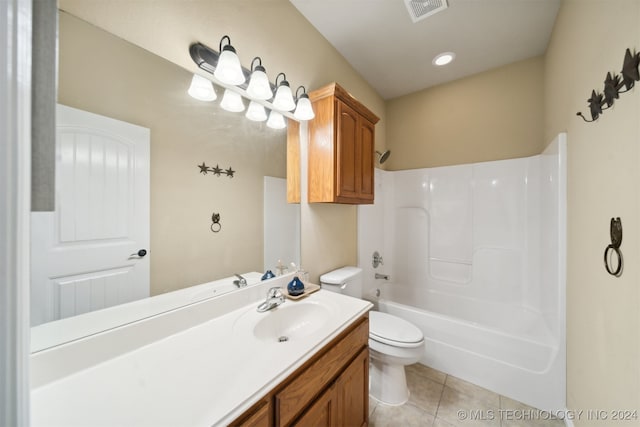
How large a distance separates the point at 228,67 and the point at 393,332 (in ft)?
6.07

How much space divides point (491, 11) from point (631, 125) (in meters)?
1.33

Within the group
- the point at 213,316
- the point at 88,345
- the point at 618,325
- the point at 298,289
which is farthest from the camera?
the point at 298,289

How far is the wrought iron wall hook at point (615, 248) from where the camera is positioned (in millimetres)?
857

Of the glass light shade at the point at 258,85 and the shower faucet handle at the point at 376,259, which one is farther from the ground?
the glass light shade at the point at 258,85

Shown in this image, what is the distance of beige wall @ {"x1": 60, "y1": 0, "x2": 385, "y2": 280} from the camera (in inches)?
34.3

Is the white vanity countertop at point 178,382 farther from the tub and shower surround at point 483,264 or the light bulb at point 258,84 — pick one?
the tub and shower surround at point 483,264

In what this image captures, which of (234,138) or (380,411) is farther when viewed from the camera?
(380,411)

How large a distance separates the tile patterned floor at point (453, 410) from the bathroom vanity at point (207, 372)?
1.62ft

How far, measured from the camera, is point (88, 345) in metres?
0.75

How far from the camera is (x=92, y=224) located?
2.54ft

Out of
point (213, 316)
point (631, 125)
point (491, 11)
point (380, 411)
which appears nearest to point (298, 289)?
point (213, 316)

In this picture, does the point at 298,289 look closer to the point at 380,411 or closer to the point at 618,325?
the point at 380,411

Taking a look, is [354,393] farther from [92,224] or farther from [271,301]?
[92,224]

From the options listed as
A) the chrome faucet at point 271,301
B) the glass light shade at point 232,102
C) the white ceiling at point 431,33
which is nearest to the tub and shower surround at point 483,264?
the white ceiling at point 431,33
